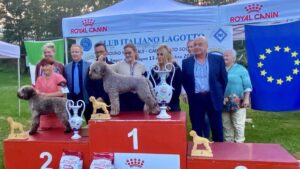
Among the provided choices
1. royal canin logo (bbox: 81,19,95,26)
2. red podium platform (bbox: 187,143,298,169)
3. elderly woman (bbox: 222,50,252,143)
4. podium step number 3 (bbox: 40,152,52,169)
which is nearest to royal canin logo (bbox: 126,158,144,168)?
red podium platform (bbox: 187,143,298,169)

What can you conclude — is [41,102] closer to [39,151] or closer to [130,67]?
[39,151]

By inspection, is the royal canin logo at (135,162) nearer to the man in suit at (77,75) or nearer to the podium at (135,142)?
the podium at (135,142)

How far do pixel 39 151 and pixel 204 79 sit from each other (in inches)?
61.1

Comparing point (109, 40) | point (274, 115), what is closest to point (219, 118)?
point (109, 40)

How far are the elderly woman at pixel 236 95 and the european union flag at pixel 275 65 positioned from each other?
0.74 meters

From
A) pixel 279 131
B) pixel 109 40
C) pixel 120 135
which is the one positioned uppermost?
pixel 109 40

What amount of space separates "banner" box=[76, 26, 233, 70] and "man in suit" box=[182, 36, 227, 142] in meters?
1.50

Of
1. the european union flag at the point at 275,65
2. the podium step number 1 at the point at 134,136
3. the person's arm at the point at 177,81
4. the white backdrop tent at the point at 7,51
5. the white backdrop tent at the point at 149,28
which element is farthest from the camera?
the white backdrop tent at the point at 7,51

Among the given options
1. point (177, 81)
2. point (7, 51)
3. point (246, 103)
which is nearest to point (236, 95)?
point (246, 103)

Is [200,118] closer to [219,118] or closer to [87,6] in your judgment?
[219,118]

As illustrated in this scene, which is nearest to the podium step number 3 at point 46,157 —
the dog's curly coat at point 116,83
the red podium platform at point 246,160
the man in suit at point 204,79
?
the dog's curly coat at point 116,83

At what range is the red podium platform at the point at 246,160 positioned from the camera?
2.25 m

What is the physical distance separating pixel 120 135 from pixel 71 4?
3078 centimetres

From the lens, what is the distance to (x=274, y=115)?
617cm
